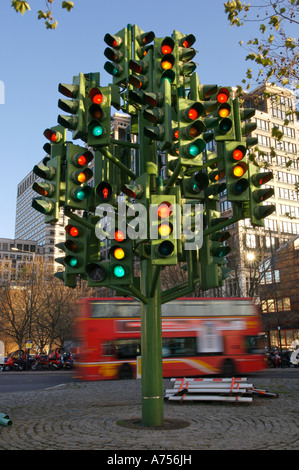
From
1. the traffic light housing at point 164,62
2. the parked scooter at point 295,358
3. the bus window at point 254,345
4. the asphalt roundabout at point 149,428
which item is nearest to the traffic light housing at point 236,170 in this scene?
the traffic light housing at point 164,62

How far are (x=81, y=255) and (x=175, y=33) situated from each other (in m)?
4.17

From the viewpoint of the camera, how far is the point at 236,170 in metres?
6.25

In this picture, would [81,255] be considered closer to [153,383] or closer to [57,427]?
[153,383]

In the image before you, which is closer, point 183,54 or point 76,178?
point 76,178

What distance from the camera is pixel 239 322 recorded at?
2112 cm

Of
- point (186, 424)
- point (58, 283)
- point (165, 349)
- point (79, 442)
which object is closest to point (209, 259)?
point (186, 424)

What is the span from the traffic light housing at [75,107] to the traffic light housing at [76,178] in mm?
381

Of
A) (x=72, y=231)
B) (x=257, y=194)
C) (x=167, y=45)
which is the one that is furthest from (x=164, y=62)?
(x=72, y=231)

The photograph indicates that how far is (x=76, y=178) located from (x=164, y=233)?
153cm

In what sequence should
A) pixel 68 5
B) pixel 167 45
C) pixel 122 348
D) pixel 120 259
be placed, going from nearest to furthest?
1. pixel 120 259
2. pixel 167 45
3. pixel 68 5
4. pixel 122 348

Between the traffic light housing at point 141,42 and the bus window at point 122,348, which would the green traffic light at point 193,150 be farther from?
the bus window at point 122,348

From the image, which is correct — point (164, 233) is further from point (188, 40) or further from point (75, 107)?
point (188, 40)
